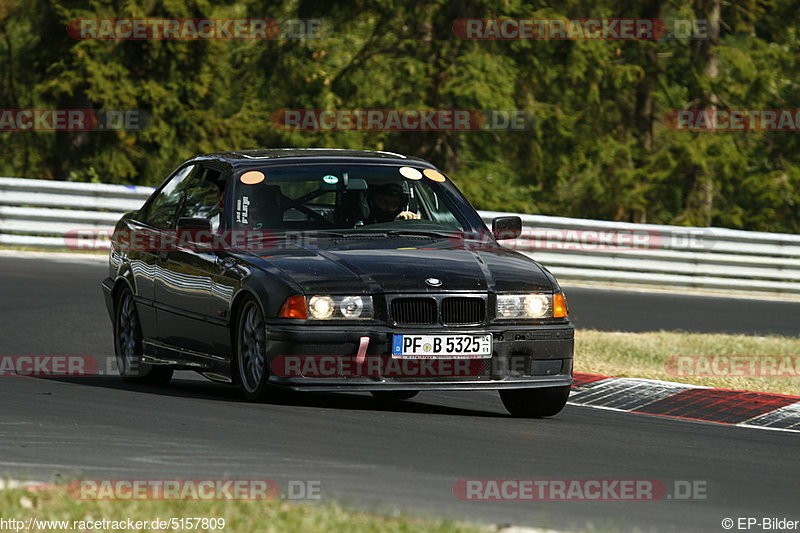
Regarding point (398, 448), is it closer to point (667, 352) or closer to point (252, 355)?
point (252, 355)

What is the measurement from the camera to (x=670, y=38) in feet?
106

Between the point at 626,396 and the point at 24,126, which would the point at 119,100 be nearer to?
the point at 24,126

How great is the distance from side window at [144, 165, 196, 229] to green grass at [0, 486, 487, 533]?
4.79 meters

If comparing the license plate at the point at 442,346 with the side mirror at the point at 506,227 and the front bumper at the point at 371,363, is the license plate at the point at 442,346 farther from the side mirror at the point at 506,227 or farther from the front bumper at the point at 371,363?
the side mirror at the point at 506,227

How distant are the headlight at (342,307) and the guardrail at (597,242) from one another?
39.8 ft

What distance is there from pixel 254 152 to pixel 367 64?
2212cm

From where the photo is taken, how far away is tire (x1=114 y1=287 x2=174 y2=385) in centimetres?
1038

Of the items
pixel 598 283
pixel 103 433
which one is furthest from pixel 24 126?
pixel 103 433

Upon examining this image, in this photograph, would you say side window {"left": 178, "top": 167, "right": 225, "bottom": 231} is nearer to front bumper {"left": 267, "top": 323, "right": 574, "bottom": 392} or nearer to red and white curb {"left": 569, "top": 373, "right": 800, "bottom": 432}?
front bumper {"left": 267, "top": 323, "right": 574, "bottom": 392}

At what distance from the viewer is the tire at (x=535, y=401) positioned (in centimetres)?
896

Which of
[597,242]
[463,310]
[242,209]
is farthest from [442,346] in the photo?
[597,242]

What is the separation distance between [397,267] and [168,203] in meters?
2.65

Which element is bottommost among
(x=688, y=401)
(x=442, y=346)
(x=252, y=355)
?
(x=688, y=401)

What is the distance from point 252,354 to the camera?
8641mm
